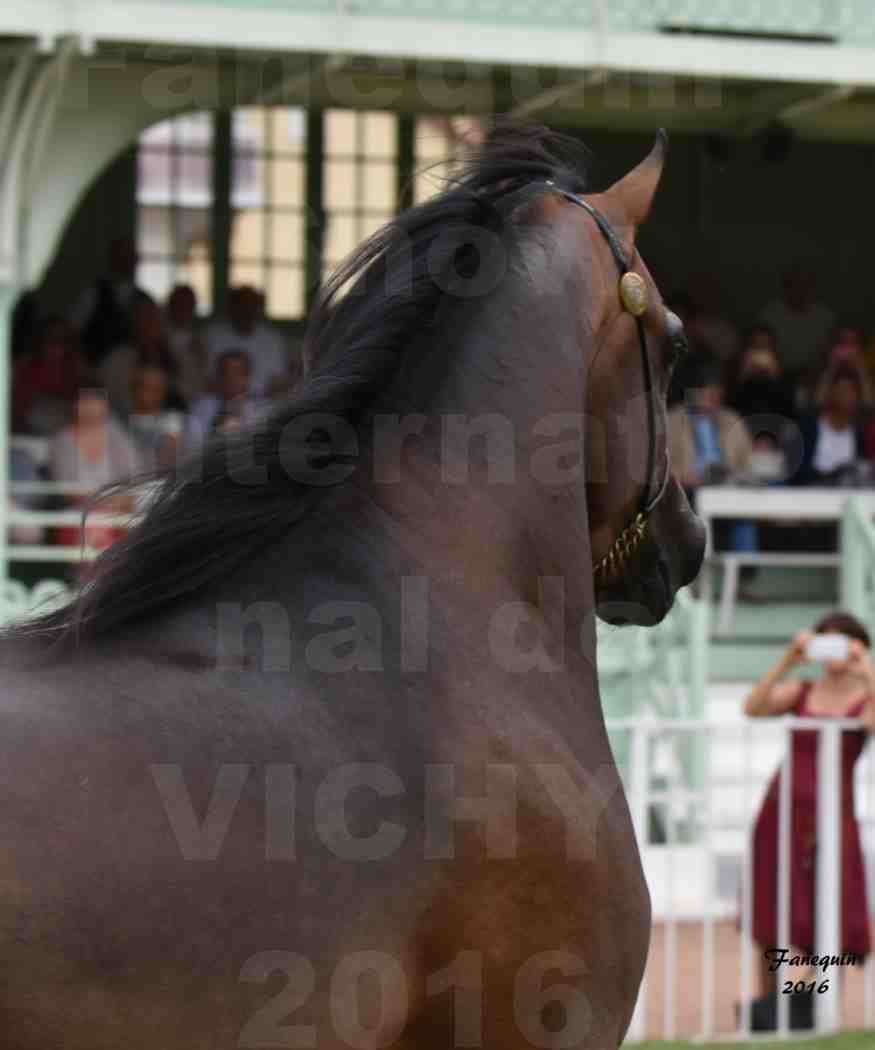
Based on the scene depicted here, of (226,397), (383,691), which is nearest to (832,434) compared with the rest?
(226,397)

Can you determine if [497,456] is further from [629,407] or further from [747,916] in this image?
[747,916]

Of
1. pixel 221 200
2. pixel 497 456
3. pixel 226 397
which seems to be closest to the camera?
pixel 497 456

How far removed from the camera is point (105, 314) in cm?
1073

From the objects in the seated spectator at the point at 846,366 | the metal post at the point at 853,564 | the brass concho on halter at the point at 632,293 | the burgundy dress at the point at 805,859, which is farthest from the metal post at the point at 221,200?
the brass concho on halter at the point at 632,293

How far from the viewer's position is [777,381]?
1082 centimetres

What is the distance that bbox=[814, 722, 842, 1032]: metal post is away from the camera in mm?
6457

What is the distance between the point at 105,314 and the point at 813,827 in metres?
5.74

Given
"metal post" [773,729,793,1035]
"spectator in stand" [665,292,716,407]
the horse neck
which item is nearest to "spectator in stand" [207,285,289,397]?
"spectator in stand" [665,292,716,407]

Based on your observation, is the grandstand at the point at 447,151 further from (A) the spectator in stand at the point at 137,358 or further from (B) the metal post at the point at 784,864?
(A) the spectator in stand at the point at 137,358

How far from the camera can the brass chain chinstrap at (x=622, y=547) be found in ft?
10.0

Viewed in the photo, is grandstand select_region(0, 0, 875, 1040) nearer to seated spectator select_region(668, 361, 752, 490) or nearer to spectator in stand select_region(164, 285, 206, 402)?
seated spectator select_region(668, 361, 752, 490)

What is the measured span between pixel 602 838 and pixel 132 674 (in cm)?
73

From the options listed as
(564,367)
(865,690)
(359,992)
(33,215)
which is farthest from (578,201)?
(33,215)

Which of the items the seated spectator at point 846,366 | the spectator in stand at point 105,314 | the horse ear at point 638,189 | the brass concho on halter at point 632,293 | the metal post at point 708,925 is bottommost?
the metal post at point 708,925
